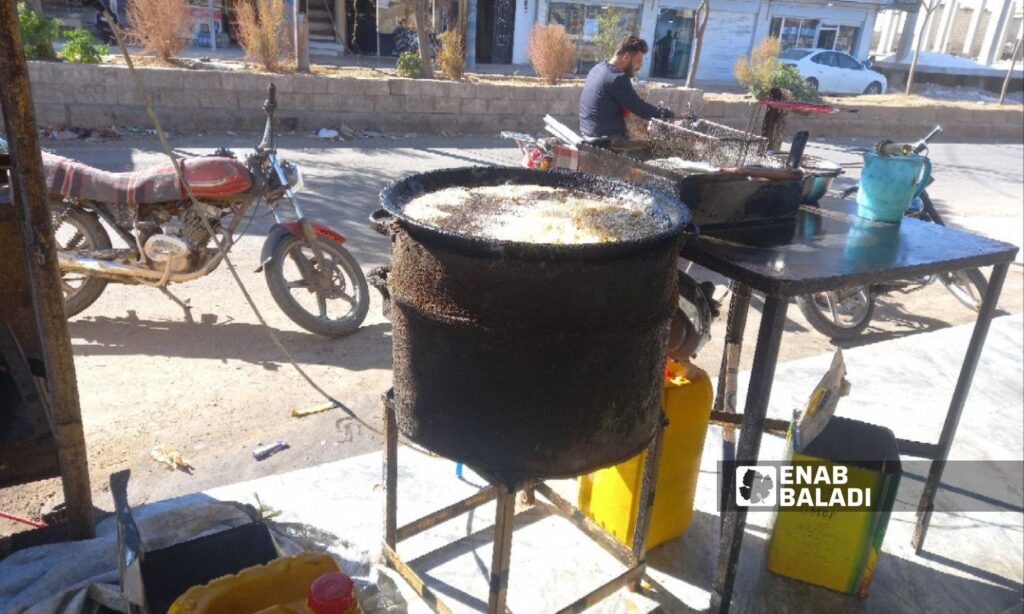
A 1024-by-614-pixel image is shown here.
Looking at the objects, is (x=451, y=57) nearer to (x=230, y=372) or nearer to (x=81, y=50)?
(x=81, y=50)

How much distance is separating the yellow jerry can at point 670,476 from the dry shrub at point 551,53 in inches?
522

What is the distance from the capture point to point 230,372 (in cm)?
418

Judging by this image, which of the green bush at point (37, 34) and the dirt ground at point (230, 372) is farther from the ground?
the green bush at point (37, 34)

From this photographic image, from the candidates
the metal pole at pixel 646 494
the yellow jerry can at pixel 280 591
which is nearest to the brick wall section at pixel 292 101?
the yellow jerry can at pixel 280 591

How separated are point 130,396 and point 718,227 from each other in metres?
3.07

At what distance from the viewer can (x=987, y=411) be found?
418 centimetres

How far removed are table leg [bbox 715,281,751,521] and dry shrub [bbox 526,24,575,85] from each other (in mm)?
12444

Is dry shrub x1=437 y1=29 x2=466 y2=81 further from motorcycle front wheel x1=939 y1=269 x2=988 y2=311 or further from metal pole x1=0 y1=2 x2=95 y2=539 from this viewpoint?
metal pole x1=0 y1=2 x2=95 y2=539

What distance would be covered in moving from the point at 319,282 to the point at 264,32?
8.96 metres

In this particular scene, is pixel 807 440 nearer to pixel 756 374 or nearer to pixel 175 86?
pixel 756 374

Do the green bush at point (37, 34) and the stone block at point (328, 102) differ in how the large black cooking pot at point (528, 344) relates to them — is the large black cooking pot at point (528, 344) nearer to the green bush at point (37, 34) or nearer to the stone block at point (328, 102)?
the stone block at point (328, 102)

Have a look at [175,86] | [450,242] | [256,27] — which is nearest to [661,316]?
[450,242]

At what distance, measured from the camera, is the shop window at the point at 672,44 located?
78.6 feet

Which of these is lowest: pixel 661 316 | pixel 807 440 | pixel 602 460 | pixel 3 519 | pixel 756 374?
pixel 3 519
